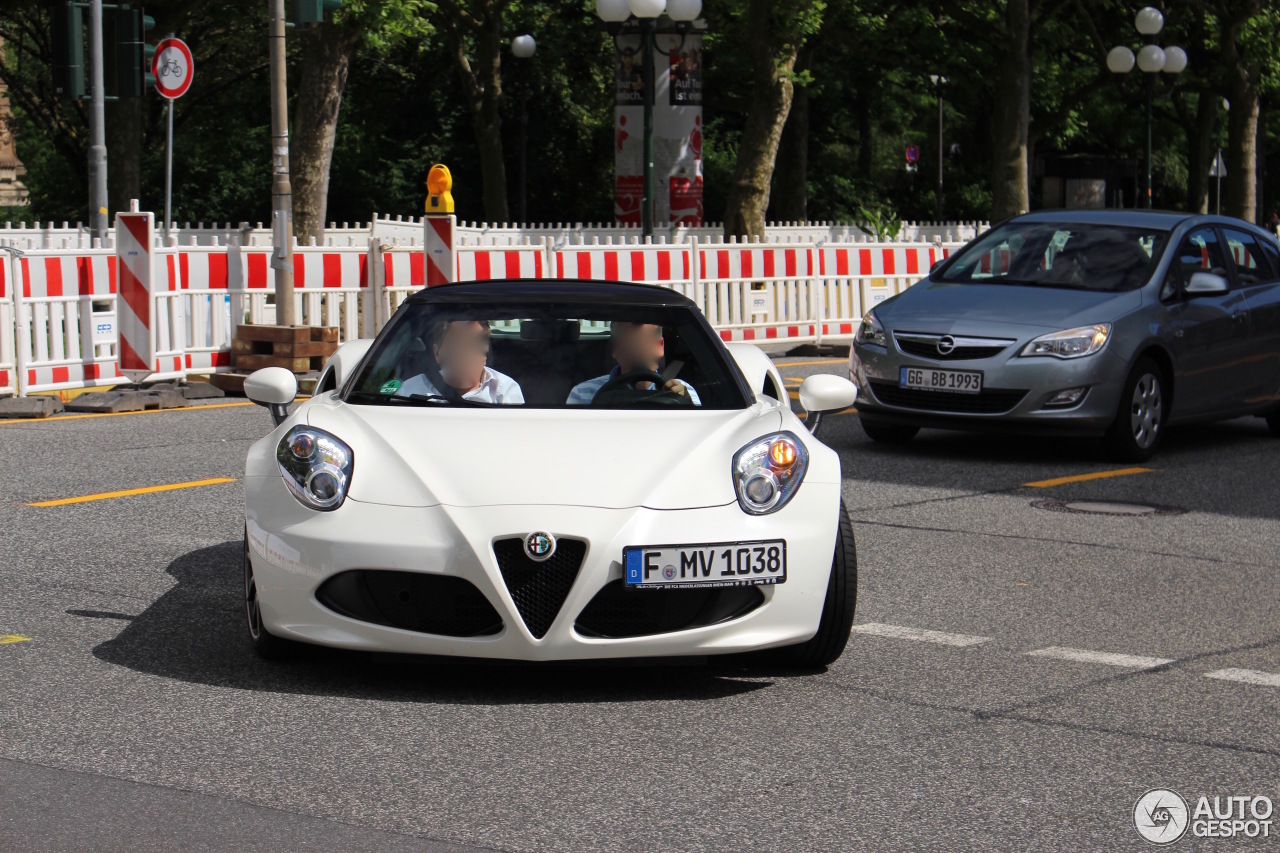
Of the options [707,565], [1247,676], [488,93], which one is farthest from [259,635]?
[488,93]

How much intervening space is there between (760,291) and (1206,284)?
1027cm

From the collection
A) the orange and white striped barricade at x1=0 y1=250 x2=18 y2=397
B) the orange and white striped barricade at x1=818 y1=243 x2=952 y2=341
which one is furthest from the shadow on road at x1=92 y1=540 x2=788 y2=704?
the orange and white striped barricade at x1=818 y1=243 x2=952 y2=341

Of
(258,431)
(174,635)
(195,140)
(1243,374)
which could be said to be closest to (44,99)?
(195,140)

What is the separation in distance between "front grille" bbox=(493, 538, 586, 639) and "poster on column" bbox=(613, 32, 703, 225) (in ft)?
89.4

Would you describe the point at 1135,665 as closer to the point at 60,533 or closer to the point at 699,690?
the point at 699,690

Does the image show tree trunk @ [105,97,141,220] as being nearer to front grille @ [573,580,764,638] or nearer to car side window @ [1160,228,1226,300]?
car side window @ [1160,228,1226,300]

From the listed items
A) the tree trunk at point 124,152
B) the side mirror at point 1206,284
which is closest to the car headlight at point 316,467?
the side mirror at point 1206,284

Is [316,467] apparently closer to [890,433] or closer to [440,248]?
[890,433]

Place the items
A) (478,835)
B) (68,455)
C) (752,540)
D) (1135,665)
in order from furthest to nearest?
(68,455), (1135,665), (752,540), (478,835)

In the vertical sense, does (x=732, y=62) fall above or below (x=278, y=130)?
above

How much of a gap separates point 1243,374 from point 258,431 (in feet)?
22.2

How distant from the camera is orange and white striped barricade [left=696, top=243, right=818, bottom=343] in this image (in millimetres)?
21594

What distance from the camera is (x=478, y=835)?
169 inches

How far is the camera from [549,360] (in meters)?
6.57
